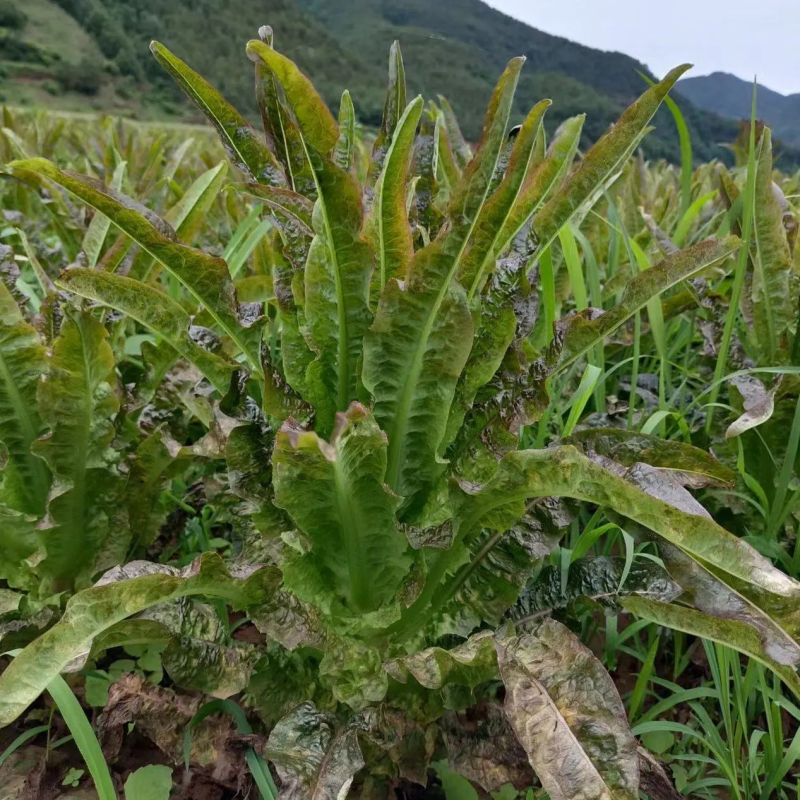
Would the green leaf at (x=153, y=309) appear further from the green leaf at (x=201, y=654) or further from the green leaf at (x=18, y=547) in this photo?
the green leaf at (x=18, y=547)

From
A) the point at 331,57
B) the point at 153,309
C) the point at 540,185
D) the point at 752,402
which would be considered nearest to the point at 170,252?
the point at 153,309

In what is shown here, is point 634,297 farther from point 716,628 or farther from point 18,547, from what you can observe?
point 18,547

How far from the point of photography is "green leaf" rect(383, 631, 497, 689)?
2.48ft

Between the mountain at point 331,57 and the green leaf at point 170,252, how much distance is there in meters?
0.40

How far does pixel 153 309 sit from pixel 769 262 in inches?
43.9

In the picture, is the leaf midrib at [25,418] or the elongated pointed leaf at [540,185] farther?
the leaf midrib at [25,418]

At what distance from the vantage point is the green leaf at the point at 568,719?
642mm

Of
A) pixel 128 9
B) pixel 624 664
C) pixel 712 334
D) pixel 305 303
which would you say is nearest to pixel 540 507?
pixel 305 303

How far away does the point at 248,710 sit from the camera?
1.03 m

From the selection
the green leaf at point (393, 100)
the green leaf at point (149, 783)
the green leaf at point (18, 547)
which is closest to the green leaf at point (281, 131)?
the green leaf at point (393, 100)

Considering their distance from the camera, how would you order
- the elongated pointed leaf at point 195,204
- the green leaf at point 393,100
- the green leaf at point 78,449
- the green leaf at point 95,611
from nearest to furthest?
the green leaf at point 95,611
the green leaf at point 393,100
the green leaf at point 78,449
the elongated pointed leaf at point 195,204

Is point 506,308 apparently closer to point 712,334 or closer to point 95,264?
point 712,334

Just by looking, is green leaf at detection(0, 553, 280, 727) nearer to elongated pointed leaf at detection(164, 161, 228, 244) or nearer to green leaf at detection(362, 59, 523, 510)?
green leaf at detection(362, 59, 523, 510)

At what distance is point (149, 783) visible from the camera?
925 millimetres
